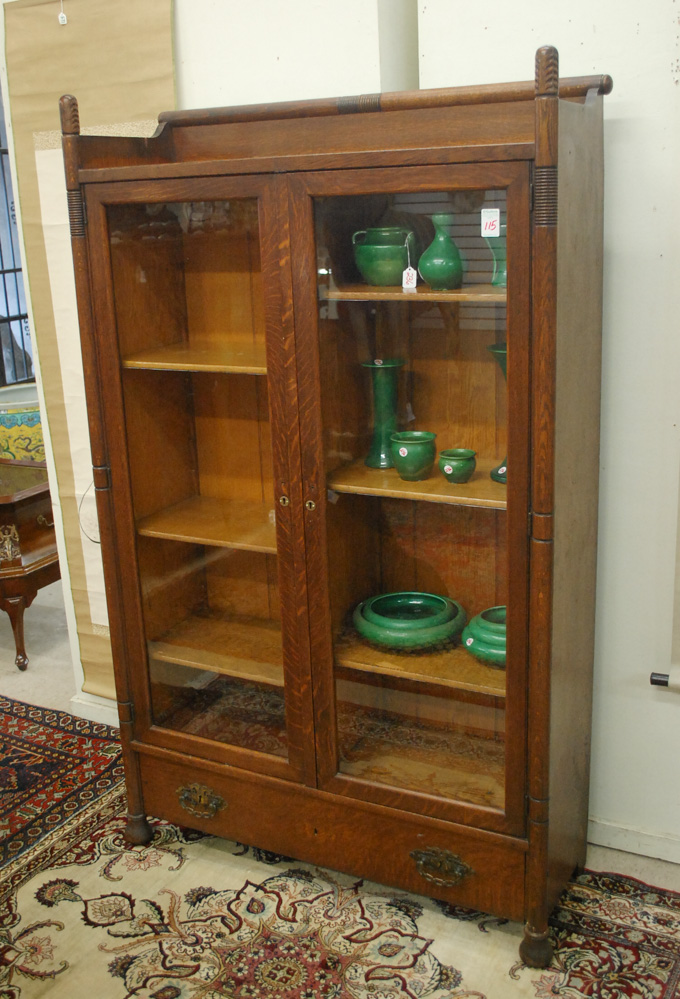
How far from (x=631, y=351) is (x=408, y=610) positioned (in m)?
0.79

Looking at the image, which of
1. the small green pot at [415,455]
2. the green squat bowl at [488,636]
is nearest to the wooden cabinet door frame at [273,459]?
the small green pot at [415,455]

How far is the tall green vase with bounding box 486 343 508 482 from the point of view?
190 cm

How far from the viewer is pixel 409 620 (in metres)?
2.25

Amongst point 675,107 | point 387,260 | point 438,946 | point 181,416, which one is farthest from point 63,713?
point 675,107

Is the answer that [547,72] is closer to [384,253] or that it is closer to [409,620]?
[384,253]

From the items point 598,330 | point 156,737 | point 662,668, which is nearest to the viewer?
point 598,330

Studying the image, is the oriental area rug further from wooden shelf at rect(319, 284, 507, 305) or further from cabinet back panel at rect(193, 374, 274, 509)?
wooden shelf at rect(319, 284, 507, 305)

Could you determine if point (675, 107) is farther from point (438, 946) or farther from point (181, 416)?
point (438, 946)

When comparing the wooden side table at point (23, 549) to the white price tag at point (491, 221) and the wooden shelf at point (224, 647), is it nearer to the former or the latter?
the wooden shelf at point (224, 647)

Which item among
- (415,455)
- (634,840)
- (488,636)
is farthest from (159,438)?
(634,840)

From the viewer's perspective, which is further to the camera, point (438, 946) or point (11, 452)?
point (11, 452)

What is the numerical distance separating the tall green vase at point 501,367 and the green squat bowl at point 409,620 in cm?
35

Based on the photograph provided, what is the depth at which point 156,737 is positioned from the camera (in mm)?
2521

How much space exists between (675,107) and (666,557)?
1.01 m
